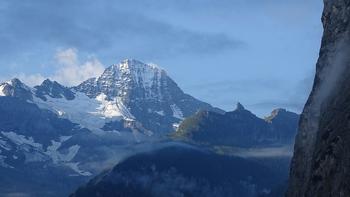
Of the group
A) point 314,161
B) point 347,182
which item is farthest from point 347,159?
point 314,161

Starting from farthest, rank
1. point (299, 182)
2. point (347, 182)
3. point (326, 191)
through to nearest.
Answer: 1. point (299, 182)
2. point (326, 191)
3. point (347, 182)

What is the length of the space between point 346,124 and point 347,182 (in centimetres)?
880

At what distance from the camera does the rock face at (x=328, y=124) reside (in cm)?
9094

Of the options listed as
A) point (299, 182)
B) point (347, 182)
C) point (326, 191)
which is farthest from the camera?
point (299, 182)

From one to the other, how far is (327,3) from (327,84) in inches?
457

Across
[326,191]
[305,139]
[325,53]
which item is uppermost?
[325,53]

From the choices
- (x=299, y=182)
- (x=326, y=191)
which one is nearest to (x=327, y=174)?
(x=326, y=191)

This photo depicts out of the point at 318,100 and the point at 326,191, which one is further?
the point at 318,100

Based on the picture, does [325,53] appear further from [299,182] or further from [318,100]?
[299,182]

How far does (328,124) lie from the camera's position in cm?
9719

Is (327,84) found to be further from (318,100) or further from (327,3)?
(327,3)

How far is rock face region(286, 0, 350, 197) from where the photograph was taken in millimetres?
90944

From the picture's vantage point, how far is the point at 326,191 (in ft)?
300

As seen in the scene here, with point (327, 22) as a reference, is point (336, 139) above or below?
below
